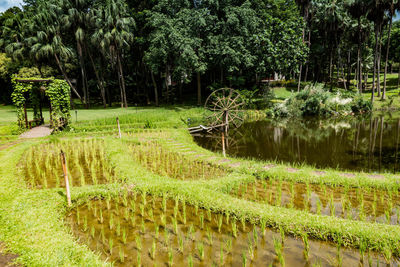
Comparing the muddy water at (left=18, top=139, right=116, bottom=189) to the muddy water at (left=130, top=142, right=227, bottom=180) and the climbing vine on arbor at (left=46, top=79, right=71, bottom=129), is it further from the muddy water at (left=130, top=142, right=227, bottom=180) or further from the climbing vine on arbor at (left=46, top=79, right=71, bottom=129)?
the climbing vine on arbor at (left=46, top=79, right=71, bottom=129)

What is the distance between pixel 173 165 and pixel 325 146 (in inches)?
347

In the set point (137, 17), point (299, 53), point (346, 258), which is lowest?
point (346, 258)

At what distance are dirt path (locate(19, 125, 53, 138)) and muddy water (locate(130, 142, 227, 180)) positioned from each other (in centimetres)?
811

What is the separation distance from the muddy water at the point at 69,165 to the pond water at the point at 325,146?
6.25m

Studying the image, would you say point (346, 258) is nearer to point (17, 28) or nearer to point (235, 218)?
point (235, 218)

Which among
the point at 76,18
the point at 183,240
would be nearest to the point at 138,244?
the point at 183,240

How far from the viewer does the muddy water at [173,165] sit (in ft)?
28.7

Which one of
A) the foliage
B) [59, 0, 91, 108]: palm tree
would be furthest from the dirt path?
the foliage

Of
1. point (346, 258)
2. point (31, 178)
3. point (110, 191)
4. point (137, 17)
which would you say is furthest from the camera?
point (137, 17)

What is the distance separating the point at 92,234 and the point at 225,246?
2.78 metres

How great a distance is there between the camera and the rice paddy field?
4.35 meters

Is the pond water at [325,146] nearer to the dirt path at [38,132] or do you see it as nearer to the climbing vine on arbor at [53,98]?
the climbing vine on arbor at [53,98]

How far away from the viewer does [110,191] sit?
7.05 meters

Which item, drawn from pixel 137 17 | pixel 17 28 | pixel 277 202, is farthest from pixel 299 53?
pixel 17 28
